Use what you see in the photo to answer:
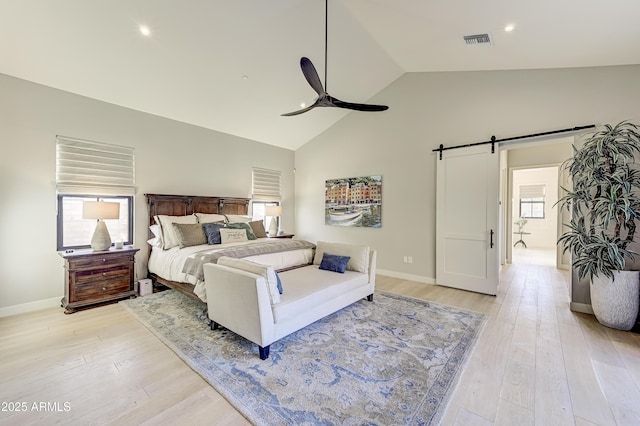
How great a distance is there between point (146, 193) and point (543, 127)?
6127 mm

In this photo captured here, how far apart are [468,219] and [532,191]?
6.85 metres

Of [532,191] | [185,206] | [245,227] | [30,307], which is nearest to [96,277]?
[30,307]

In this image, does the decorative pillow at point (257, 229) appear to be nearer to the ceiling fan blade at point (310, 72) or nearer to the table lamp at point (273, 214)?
the table lamp at point (273, 214)

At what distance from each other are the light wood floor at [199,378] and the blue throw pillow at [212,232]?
147cm

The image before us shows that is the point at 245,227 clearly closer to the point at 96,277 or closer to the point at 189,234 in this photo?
the point at 189,234

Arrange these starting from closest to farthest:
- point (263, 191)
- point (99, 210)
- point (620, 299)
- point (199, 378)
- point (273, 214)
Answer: point (199, 378), point (620, 299), point (99, 210), point (273, 214), point (263, 191)

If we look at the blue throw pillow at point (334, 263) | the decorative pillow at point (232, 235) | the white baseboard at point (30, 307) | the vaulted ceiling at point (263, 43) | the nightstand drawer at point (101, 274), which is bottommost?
the white baseboard at point (30, 307)

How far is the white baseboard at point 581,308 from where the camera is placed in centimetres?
339

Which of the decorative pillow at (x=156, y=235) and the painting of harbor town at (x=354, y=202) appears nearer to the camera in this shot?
the decorative pillow at (x=156, y=235)

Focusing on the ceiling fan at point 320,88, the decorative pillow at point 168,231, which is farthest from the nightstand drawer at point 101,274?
the ceiling fan at point 320,88

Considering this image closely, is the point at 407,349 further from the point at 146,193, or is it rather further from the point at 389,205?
the point at 146,193

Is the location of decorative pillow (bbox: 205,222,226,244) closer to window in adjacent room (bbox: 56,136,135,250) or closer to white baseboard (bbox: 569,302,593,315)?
window in adjacent room (bbox: 56,136,135,250)

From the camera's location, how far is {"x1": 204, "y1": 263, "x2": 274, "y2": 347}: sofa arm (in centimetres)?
229

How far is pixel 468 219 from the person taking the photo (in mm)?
4277
